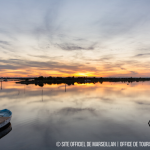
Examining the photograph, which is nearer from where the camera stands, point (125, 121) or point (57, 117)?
point (125, 121)

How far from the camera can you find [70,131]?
16.5 metres

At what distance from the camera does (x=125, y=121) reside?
787 inches

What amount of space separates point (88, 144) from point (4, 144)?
32.8ft

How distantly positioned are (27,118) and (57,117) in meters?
5.59

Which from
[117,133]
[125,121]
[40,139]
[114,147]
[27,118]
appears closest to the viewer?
[114,147]

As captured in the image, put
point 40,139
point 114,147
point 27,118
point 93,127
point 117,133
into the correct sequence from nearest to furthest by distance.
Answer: point 114,147, point 40,139, point 117,133, point 93,127, point 27,118

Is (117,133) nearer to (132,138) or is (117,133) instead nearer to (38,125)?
(132,138)

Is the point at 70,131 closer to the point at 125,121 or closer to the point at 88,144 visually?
the point at 88,144

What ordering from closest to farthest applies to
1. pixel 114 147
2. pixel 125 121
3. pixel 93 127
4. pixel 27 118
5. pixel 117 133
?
1. pixel 114 147
2. pixel 117 133
3. pixel 93 127
4. pixel 125 121
5. pixel 27 118

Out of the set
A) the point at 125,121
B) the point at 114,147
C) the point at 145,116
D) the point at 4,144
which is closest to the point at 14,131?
the point at 4,144

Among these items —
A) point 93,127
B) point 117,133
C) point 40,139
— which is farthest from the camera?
point 93,127

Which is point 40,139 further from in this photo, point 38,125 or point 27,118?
point 27,118

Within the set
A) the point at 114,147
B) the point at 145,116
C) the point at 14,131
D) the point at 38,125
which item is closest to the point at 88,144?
the point at 114,147

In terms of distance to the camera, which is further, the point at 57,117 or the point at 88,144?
the point at 57,117
